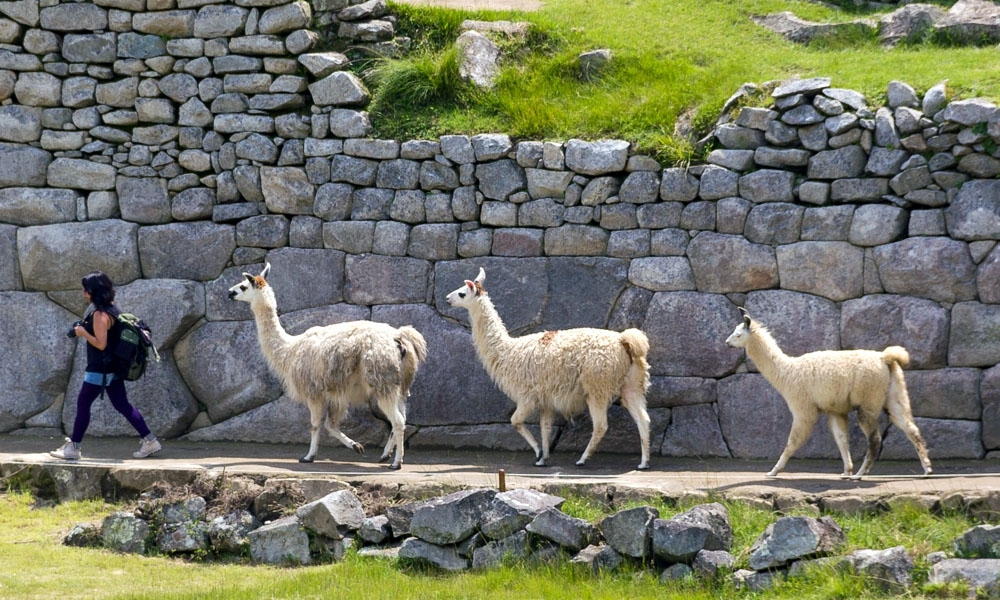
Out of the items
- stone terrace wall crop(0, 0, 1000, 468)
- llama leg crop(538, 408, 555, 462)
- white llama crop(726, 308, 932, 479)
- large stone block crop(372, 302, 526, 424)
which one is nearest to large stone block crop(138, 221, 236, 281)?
stone terrace wall crop(0, 0, 1000, 468)

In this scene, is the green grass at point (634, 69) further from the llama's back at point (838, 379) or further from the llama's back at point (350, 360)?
the llama's back at point (838, 379)

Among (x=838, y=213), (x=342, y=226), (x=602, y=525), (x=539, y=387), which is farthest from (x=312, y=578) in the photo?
(x=838, y=213)

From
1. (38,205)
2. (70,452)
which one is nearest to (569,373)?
(70,452)

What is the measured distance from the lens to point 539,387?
410 inches

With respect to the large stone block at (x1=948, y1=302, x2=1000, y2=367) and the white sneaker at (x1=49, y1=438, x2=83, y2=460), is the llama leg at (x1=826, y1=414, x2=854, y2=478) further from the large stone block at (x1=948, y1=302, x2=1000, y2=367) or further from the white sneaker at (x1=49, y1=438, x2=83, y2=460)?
the white sneaker at (x1=49, y1=438, x2=83, y2=460)

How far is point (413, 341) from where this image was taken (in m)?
10.7

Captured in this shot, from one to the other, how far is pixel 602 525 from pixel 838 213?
4.06m

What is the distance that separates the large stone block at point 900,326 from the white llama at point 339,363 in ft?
12.6

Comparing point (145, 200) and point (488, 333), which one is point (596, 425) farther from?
point (145, 200)

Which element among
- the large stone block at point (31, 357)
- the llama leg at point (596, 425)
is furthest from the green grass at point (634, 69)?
the large stone block at point (31, 357)

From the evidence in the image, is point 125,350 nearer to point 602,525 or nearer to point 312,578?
point 312,578

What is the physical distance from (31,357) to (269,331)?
296cm

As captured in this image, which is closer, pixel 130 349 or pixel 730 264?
pixel 130 349

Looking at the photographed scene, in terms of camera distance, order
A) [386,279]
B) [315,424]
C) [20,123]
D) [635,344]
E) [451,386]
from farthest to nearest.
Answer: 1. [20,123]
2. [386,279]
3. [451,386]
4. [315,424]
5. [635,344]
